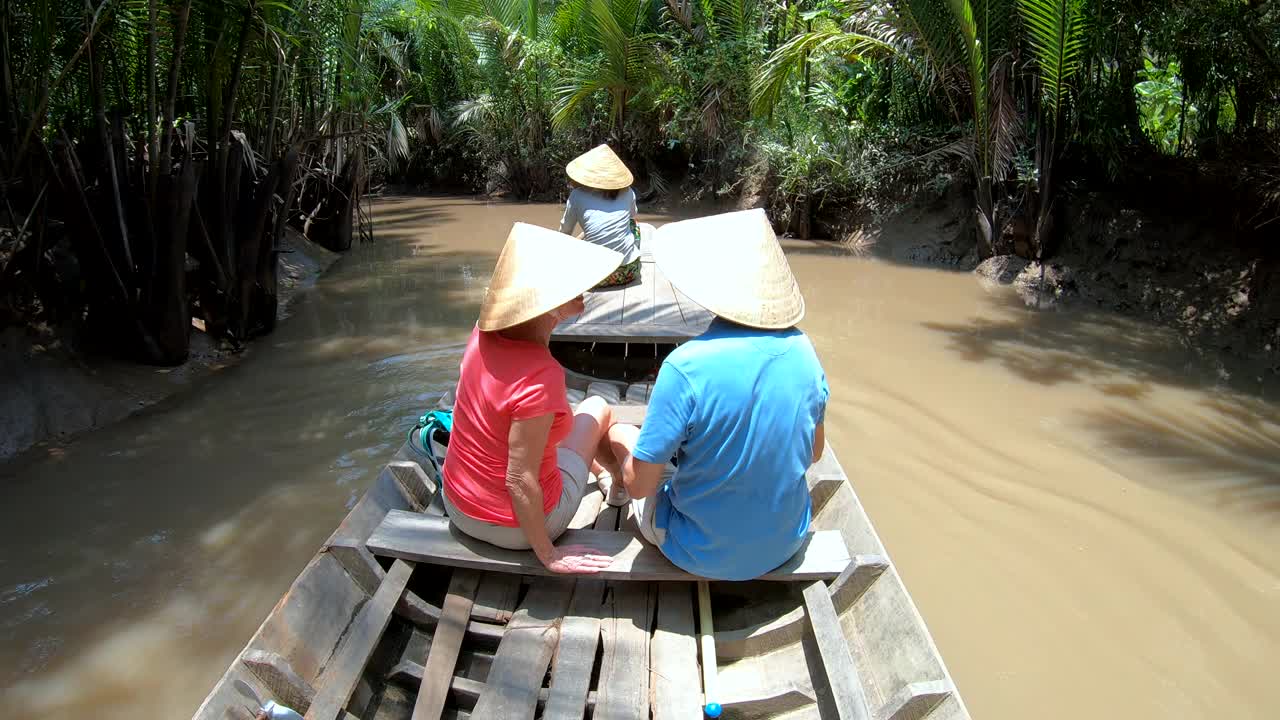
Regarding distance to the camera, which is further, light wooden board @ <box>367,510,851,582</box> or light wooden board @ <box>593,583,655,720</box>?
light wooden board @ <box>367,510,851,582</box>

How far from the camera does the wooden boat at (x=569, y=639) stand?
2268 mm

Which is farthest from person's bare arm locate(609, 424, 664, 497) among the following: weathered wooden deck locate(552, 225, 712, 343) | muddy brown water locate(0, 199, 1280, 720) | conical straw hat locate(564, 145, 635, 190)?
conical straw hat locate(564, 145, 635, 190)

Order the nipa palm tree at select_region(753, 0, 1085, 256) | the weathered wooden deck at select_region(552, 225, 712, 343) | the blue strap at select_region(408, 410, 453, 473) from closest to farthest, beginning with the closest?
the blue strap at select_region(408, 410, 453, 473) < the weathered wooden deck at select_region(552, 225, 712, 343) < the nipa palm tree at select_region(753, 0, 1085, 256)

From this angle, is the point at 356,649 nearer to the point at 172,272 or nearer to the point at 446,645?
the point at 446,645

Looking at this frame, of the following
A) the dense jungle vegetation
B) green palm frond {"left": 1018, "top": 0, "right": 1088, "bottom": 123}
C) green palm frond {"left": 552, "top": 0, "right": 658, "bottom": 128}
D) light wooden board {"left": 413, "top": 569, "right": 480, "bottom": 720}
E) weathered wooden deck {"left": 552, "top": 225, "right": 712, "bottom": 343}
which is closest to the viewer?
light wooden board {"left": 413, "top": 569, "right": 480, "bottom": 720}

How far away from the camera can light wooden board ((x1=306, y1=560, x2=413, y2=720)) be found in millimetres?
2214

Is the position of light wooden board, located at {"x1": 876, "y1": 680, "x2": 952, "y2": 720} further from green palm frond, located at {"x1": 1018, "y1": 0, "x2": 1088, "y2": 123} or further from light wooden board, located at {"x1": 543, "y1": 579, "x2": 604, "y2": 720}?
green palm frond, located at {"x1": 1018, "y1": 0, "x2": 1088, "y2": 123}

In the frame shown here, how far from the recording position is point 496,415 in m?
2.41

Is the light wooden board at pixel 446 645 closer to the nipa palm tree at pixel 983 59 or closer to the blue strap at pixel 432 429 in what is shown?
the blue strap at pixel 432 429

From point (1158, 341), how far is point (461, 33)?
13846mm

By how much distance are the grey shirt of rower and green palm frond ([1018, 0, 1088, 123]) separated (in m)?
4.83

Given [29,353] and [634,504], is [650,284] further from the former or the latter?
[29,353]

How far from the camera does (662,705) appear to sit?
7.54 ft

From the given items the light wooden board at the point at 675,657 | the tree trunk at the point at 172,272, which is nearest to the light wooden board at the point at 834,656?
the light wooden board at the point at 675,657
